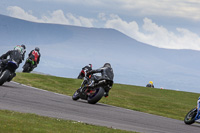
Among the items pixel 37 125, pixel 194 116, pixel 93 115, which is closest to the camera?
pixel 37 125

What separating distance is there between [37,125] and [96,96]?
8.24 m

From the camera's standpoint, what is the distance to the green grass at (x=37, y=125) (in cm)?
813

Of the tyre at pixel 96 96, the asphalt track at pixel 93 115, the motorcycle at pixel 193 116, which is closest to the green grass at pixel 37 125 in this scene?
the asphalt track at pixel 93 115

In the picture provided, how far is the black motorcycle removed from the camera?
16969 mm

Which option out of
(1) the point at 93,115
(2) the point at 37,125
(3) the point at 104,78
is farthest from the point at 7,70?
(2) the point at 37,125

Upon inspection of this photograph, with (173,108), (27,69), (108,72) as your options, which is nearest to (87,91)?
(108,72)

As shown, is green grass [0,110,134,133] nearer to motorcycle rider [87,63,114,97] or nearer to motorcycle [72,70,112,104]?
motorcycle [72,70,112,104]

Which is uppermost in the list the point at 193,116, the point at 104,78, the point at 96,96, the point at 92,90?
the point at 104,78

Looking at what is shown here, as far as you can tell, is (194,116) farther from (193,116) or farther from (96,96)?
(96,96)

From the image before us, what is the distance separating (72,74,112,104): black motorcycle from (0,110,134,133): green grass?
668 centimetres

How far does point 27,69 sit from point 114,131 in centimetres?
2568

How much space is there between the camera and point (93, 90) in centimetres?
1727

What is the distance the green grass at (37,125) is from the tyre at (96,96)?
21.6 ft

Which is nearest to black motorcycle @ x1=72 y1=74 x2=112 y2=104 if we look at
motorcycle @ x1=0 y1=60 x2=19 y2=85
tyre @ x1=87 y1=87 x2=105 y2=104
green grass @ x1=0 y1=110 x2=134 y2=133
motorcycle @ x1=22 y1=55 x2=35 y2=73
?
tyre @ x1=87 y1=87 x2=105 y2=104
